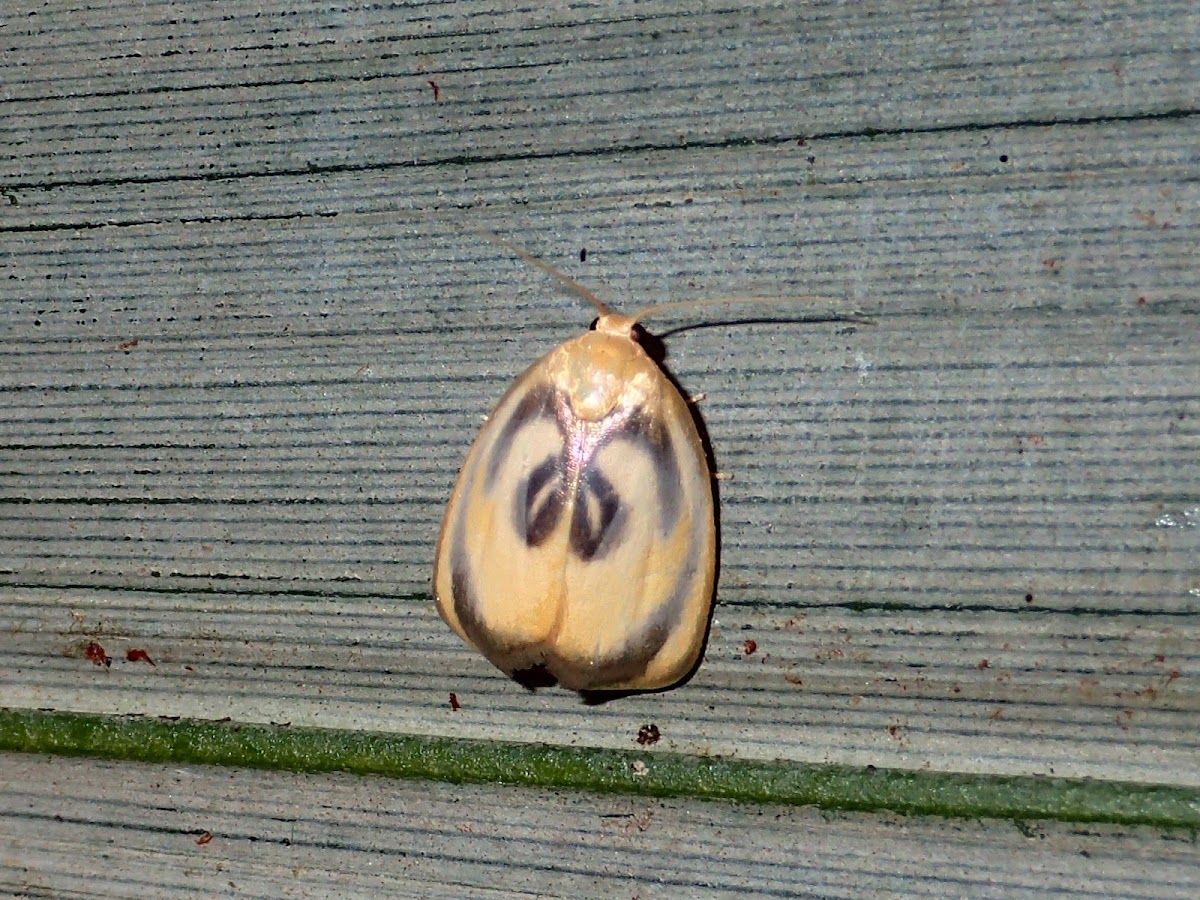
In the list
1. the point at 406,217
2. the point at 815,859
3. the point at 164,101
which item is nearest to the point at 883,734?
the point at 815,859

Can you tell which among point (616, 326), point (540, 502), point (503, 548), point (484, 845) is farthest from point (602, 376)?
point (484, 845)

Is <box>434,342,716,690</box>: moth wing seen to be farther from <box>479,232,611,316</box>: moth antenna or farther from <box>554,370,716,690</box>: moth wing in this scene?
<box>479,232,611,316</box>: moth antenna

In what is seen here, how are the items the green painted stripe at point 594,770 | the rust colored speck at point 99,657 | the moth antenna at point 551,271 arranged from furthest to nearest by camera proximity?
the rust colored speck at point 99,657
the moth antenna at point 551,271
the green painted stripe at point 594,770

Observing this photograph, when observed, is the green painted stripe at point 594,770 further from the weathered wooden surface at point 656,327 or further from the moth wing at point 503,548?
the moth wing at point 503,548

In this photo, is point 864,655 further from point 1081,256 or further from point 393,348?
point 393,348

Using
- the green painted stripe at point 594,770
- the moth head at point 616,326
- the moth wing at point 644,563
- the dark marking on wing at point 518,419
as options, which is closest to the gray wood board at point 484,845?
the green painted stripe at point 594,770

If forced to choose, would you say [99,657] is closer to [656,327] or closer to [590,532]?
[590,532]
